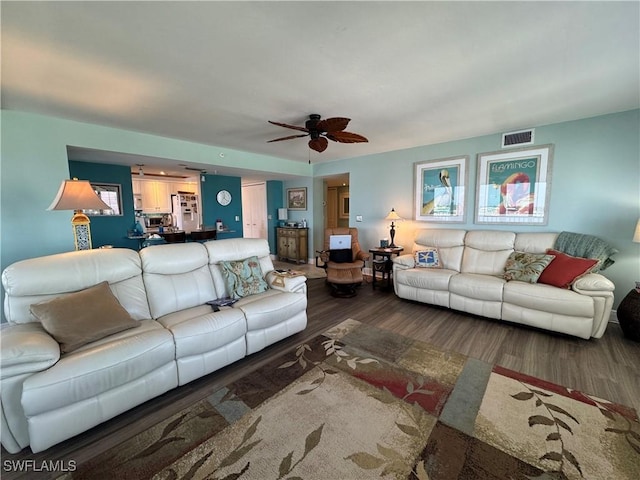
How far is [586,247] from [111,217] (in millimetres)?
7206

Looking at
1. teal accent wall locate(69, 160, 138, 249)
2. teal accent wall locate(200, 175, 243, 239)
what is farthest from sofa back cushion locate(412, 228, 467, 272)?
teal accent wall locate(69, 160, 138, 249)

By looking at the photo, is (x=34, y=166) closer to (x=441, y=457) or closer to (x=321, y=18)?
(x=321, y=18)

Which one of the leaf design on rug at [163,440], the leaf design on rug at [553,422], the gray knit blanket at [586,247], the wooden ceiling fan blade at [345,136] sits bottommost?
the leaf design on rug at [163,440]

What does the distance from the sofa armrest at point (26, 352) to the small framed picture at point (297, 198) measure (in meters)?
5.34

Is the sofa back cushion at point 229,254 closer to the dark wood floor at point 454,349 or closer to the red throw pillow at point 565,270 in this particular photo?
the dark wood floor at point 454,349

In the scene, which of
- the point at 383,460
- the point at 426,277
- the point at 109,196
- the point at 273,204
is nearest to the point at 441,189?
the point at 426,277

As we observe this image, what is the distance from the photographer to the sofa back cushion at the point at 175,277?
238 centimetres

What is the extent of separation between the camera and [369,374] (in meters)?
2.18

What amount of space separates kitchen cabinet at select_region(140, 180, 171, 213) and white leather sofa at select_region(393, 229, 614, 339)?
675 cm

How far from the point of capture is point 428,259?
157 inches

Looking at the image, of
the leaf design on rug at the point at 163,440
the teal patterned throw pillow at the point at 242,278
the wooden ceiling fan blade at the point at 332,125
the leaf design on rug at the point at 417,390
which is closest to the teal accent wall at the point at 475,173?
the teal patterned throw pillow at the point at 242,278

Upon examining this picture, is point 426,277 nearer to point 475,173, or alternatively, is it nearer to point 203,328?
point 475,173

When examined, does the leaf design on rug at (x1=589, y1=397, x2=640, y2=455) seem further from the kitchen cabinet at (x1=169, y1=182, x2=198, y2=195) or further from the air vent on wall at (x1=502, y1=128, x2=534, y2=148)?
the kitchen cabinet at (x1=169, y1=182, x2=198, y2=195)

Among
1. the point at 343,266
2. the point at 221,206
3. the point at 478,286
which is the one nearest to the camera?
the point at 478,286
